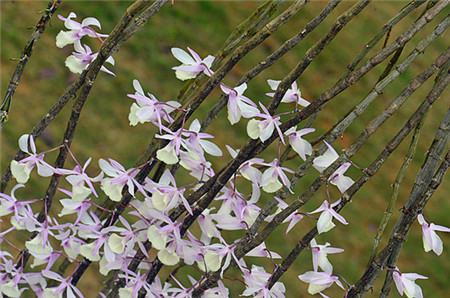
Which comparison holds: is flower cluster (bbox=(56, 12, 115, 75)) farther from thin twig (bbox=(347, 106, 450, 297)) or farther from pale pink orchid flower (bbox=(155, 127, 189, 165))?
thin twig (bbox=(347, 106, 450, 297))

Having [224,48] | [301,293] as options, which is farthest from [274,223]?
[301,293]

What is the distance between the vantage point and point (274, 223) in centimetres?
→ 69

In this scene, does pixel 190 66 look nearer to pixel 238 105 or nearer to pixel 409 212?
pixel 238 105

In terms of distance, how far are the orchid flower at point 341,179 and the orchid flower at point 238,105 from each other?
0.10m

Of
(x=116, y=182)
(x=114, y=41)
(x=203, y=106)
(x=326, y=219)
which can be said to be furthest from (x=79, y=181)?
(x=203, y=106)

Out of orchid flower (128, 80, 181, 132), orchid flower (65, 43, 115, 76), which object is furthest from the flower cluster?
orchid flower (128, 80, 181, 132)

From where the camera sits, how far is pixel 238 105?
2.28 feet

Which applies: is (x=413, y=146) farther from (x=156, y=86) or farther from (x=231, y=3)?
(x=231, y=3)

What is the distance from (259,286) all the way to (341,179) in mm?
137

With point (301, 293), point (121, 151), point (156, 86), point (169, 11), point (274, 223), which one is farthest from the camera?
point (169, 11)

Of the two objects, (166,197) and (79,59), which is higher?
(79,59)

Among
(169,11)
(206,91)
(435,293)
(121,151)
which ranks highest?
(169,11)

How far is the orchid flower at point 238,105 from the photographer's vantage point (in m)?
0.69

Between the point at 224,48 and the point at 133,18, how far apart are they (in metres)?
0.10
